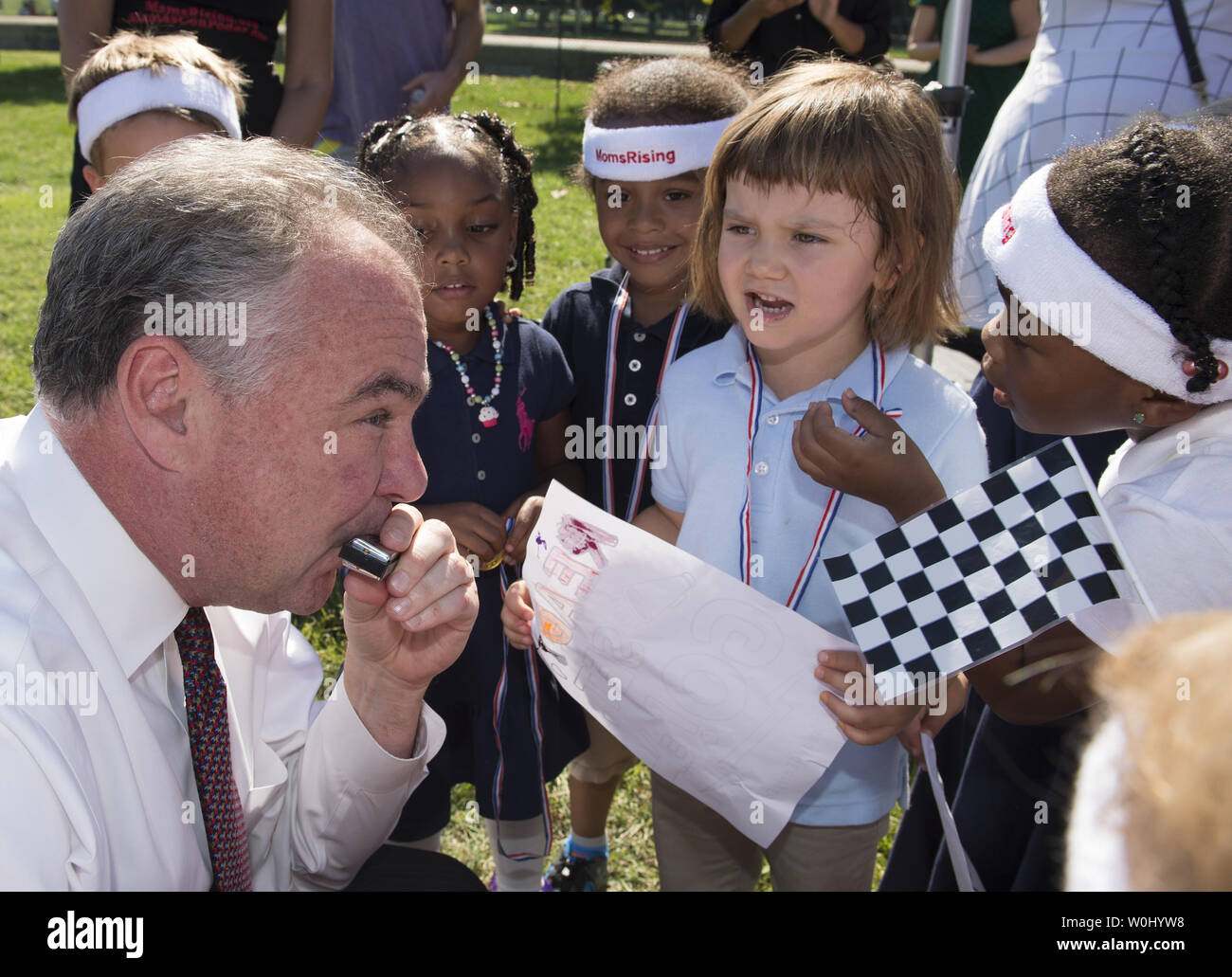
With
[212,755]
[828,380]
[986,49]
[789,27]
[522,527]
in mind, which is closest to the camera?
[212,755]

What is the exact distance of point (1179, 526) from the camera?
1.66 m

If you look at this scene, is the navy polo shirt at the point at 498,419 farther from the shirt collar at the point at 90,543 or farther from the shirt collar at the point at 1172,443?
the shirt collar at the point at 1172,443

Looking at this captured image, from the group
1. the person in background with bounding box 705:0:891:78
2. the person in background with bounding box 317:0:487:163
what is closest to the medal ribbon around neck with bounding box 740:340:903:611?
the person in background with bounding box 317:0:487:163

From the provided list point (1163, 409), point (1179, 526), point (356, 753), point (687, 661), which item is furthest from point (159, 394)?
point (1163, 409)

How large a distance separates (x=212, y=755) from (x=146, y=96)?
219cm

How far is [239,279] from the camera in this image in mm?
1562

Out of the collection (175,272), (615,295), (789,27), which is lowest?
(615,295)

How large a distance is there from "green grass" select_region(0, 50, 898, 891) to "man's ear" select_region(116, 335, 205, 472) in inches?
43.7

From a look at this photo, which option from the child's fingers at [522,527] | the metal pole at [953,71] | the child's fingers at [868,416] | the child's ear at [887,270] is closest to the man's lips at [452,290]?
the child's fingers at [522,527]

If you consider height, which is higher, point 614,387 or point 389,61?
point 389,61

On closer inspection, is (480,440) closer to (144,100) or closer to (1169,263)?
(144,100)

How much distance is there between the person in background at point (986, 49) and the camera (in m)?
5.81
